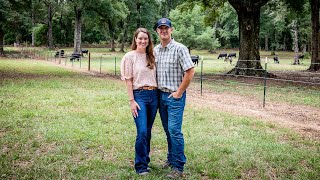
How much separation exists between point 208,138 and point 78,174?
286cm

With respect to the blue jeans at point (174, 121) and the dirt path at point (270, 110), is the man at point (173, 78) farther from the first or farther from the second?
the dirt path at point (270, 110)

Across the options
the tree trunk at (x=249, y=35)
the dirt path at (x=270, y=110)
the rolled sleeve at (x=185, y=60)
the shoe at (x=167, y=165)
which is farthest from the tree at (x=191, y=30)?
the rolled sleeve at (x=185, y=60)

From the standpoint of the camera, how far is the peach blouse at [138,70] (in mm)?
4758

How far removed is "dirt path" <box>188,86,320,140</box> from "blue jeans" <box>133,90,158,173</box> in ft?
13.5

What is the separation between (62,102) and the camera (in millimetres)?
10555

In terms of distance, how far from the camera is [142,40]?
4742 mm

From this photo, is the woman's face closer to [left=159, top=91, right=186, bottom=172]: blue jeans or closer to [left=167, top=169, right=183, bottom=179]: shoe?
[left=159, top=91, right=186, bottom=172]: blue jeans

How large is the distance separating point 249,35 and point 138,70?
16.7 metres

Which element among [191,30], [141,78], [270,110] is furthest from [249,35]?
[191,30]

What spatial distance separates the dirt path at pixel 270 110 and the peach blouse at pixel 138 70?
4.33 m

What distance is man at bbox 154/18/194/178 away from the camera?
4609 millimetres

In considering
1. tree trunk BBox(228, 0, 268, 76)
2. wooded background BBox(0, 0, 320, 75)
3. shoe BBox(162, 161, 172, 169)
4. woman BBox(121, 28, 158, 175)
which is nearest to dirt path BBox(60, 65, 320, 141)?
wooded background BBox(0, 0, 320, 75)

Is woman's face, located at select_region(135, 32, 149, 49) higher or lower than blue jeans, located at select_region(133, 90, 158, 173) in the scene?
higher

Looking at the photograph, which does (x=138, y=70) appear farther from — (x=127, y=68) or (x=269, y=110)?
(x=269, y=110)
